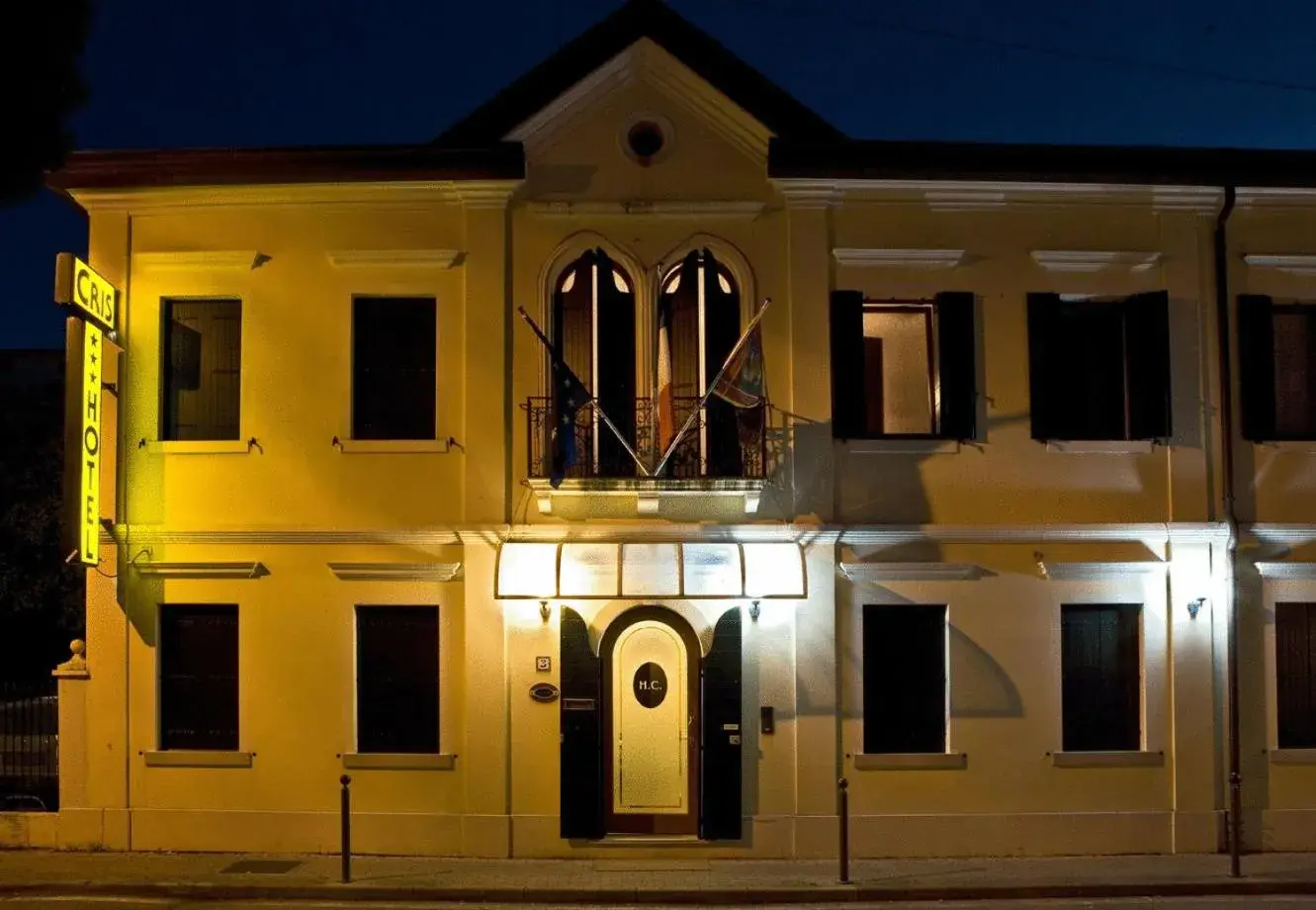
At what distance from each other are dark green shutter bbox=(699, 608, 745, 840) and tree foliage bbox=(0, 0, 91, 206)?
8.31 m

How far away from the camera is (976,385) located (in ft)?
45.1

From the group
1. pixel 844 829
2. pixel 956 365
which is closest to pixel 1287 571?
pixel 956 365

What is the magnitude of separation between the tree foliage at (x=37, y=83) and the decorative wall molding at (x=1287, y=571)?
43.9 feet

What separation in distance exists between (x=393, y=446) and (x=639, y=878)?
5.36 meters

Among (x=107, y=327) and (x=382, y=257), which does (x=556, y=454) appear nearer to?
(x=382, y=257)

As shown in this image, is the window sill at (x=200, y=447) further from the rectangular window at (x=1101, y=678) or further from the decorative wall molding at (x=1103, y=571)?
the rectangular window at (x=1101, y=678)

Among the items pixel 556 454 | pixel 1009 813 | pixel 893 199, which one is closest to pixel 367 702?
pixel 556 454

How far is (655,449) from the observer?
13227 mm

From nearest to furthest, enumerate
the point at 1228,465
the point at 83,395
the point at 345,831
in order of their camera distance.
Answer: the point at 345,831 < the point at 83,395 < the point at 1228,465

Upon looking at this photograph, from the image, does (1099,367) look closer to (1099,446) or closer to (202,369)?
(1099,446)

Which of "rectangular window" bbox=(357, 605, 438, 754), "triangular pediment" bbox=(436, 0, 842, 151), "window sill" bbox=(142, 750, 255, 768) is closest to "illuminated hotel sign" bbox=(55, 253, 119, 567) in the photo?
"window sill" bbox=(142, 750, 255, 768)

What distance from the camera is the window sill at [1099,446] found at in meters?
13.7

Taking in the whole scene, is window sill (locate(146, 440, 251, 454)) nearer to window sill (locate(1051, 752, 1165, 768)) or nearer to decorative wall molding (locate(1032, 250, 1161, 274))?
decorative wall molding (locate(1032, 250, 1161, 274))

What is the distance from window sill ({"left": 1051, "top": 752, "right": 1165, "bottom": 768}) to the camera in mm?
13453
